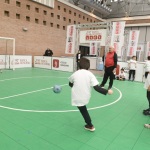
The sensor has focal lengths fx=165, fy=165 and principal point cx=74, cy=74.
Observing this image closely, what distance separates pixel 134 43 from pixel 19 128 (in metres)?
13.7

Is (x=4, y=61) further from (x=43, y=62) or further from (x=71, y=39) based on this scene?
(x=71, y=39)

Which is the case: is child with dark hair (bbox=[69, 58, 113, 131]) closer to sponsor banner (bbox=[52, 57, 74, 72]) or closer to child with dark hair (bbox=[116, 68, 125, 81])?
child with dark hair (bbox=[116, 68, 125, 81])

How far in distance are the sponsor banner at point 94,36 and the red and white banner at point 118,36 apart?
679 mm

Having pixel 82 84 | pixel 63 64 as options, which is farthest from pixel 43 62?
pixel 82 84

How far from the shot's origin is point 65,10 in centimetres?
1931

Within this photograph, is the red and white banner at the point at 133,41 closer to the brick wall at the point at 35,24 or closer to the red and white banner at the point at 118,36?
the red and white banner at the point at 118,36

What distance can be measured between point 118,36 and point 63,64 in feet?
16.9

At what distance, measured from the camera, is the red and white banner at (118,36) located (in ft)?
36.5

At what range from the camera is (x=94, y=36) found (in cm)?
1190

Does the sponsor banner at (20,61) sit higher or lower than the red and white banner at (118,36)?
lower

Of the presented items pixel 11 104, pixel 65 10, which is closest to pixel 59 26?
pixel 65 10

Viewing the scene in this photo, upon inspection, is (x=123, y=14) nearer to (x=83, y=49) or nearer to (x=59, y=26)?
(x=83, y=49)

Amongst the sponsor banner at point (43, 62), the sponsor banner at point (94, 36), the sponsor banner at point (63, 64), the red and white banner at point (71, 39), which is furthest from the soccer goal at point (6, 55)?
the sponsor banner at point (94, 36)

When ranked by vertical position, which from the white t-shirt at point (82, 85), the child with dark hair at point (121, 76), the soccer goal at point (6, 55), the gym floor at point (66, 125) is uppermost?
the soccer goal at point (6, 55)
